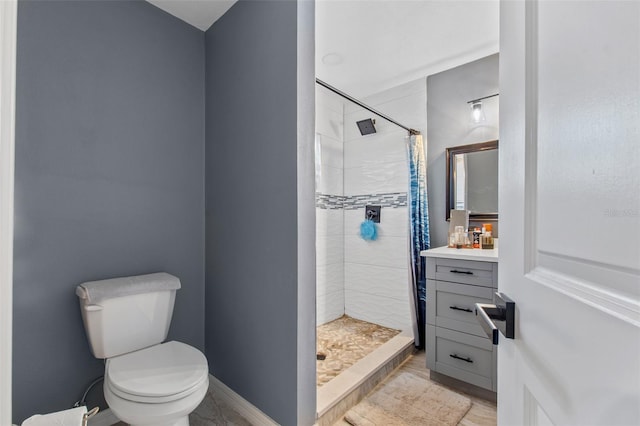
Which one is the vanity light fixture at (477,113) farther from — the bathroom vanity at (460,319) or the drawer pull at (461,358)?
the drawer pull at (461,358)

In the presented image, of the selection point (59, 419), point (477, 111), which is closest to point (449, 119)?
point (477, 111)

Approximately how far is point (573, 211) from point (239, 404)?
200 cm

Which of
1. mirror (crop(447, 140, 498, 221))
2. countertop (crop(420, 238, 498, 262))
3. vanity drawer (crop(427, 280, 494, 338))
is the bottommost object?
vanity drawer (crop(427, 280, 494, 338))

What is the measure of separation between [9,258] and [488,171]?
2.73 m

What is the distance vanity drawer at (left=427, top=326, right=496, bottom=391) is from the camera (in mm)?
1855

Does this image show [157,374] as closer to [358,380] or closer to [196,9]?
[358,380]

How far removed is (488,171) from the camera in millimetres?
2416

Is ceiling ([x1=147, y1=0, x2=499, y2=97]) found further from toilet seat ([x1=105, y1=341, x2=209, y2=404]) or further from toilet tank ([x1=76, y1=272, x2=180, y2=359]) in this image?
toilet seat ([x1=105, y1=341, x2=209, y2=404])

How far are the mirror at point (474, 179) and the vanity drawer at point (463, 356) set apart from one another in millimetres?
975

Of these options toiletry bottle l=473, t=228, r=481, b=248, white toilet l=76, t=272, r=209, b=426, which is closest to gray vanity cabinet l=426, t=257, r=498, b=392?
toiletry bottle l=473, t=228, r=481, b=248

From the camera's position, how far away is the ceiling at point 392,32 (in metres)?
1.90

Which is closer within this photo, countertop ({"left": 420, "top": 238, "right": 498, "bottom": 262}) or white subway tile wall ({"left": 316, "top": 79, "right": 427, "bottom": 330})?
countertop ({"left": 420, "top": 238, "right": 498, "bottom": 262})

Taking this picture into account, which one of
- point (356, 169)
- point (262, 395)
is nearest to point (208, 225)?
point (262, 395)

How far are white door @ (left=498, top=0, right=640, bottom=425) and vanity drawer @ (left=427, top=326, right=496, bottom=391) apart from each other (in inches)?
58.9
